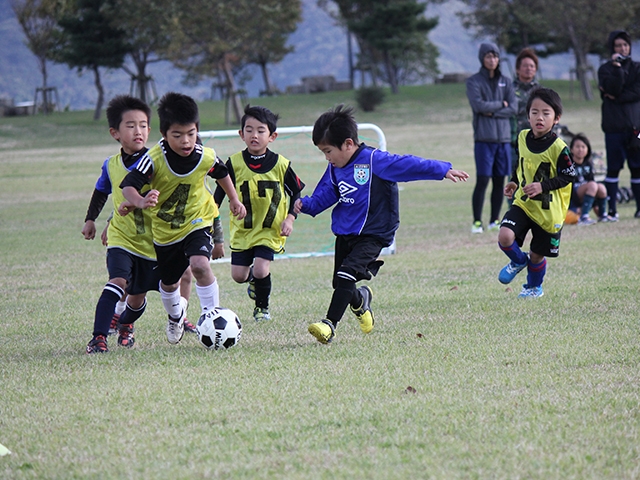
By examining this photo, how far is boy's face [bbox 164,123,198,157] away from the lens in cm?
481

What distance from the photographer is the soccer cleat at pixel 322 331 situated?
4.75 m

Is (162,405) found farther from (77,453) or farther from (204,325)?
(204,325)

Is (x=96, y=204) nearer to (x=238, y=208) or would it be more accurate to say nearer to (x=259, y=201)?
(x=238, y=208)

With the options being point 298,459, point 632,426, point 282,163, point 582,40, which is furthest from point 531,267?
point 582,40

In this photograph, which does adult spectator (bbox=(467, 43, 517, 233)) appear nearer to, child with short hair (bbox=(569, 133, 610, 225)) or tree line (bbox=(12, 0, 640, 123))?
child with short hair (bbox=(569, 133, 610, 225))

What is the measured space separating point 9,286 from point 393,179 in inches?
170

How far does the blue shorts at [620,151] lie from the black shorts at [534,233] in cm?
459

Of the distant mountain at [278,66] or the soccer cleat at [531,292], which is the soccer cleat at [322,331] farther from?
the distant mountain at [278,66]

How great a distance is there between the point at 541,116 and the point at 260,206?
211cm

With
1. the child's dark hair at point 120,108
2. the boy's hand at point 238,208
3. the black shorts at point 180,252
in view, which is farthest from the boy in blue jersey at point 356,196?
the child's dark hair at point 120,108

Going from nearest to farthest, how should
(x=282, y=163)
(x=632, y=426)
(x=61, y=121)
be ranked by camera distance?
(x=632, y=426) < (x=282, y=163) < (x=61, y=121)

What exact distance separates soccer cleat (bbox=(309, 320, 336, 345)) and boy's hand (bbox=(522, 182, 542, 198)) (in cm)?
189

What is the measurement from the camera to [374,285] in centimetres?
718

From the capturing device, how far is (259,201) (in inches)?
241
